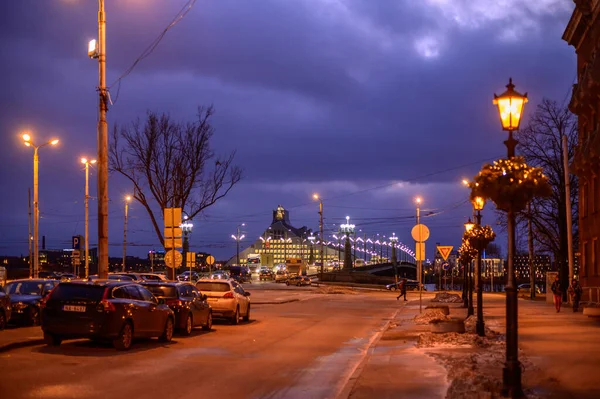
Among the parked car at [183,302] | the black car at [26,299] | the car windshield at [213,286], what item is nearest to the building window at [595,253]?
the car windshield at [213,286]

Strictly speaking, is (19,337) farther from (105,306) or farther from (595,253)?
(595,253)

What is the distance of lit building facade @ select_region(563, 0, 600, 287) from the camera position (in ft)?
116

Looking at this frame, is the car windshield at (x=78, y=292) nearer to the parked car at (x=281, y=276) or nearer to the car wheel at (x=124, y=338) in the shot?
the car wheel at (x=124, y=338)

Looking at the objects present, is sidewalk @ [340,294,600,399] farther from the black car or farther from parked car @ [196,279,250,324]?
the black car

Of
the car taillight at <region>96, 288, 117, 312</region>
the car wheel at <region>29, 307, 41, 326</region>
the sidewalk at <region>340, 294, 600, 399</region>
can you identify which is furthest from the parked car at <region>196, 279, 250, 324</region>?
the car taillight at <region>96, 288, 117, 312</region>

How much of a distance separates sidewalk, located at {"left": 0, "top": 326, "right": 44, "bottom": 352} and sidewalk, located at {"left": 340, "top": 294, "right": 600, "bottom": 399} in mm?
7914

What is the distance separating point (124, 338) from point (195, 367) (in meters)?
3.06

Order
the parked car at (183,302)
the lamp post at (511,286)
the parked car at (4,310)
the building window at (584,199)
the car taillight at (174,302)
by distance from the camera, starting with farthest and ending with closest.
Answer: the building window at (584,199)
the parked car at (183,302)
the car taillight at (174,302)
the parked car at (4,310)
the lamp post at (511,286)

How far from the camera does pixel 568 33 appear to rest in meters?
42.8

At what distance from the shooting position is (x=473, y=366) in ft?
46.0

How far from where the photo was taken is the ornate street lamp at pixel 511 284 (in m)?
10.4

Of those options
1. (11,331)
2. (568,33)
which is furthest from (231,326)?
(568,33)

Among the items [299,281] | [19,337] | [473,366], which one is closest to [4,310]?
[19,337]

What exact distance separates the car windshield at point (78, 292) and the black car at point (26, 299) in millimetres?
6156
